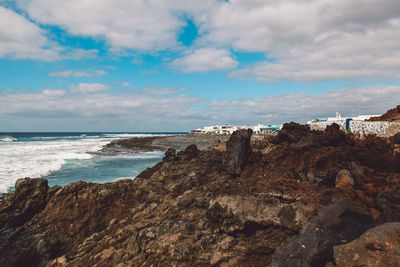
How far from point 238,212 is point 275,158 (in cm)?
306

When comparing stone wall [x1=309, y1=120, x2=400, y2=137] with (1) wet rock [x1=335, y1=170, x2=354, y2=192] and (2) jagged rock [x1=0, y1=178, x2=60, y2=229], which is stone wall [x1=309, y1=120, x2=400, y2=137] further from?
(2) jagged rock [x1=0, y1=178, x2=60, y2=229]

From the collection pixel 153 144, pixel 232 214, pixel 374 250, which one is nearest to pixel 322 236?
pixel 374 250

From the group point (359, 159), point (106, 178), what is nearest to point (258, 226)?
point (359, 159)

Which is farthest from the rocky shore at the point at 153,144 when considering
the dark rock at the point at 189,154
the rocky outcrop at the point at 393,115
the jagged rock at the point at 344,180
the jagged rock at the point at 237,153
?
the jagged rock at the point at 344,180

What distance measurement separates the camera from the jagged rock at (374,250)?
273 cm

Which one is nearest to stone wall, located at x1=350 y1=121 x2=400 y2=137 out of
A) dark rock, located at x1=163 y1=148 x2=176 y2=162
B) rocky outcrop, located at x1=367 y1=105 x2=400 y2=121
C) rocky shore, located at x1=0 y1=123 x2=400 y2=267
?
rocky outcrop, located at x1=367 y1=105 x2=400 y2=121

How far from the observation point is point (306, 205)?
4.10 metres

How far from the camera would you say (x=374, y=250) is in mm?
2816

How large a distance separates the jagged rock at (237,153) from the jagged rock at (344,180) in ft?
8.68

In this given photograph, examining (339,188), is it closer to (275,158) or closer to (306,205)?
(306,205)

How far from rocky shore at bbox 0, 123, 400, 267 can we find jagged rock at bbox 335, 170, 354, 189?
23 mm

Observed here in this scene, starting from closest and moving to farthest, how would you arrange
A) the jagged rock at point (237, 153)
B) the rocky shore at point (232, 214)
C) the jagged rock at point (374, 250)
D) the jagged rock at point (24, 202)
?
the jagged rock at point (374, 250) < the rocky shore at point (232, 214) < the jagged rock at point (24, 202) < the jagged rock at point (237, 153)

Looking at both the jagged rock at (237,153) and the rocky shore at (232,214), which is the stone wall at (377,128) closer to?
the rocky shore at (232,214)

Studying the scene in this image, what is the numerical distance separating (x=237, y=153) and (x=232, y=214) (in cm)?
320
